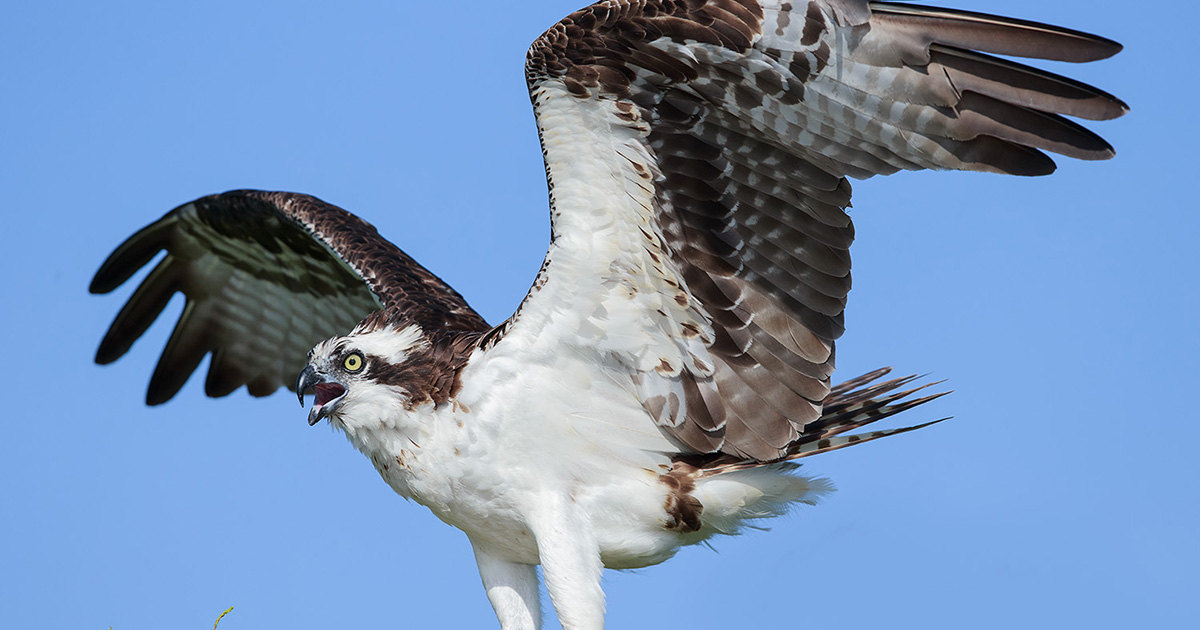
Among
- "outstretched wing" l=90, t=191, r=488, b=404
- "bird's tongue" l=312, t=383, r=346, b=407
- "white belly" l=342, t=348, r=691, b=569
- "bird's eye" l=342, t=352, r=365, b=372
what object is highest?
"outstretched wing" l=90, t=191, r=488, b=404

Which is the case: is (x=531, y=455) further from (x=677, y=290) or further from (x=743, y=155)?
(x=743, y=155)

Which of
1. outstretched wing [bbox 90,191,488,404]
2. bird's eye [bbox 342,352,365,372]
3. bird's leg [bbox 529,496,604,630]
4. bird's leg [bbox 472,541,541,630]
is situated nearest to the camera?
bird's leg [bbox 529,496,604,630]

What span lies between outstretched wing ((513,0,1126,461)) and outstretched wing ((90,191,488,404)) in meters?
2.10

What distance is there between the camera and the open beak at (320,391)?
599 centimetres

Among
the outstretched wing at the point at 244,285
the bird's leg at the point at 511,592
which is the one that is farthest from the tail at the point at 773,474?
the outstretched wing at the point at 244,285

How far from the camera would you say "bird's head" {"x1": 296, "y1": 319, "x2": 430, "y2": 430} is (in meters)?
5.89

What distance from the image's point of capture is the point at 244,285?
349 inches

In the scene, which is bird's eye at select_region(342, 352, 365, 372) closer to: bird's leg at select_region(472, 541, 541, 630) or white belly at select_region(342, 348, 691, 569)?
white belly at select_region(342, 348, 691, 569)

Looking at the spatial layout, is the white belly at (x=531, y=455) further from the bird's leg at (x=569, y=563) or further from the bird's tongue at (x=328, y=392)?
the bird's tongue at (x=328, y=392)

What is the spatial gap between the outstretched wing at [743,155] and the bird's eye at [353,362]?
841mm

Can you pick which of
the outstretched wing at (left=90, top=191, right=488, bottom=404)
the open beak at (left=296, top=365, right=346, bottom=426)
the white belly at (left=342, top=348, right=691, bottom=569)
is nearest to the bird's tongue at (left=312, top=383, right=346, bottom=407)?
the open beak at (left=296, top=365, right=346, bottom=426)

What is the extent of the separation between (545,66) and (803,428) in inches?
85.3

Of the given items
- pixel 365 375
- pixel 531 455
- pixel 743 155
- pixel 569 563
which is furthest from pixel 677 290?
pixel 365 375

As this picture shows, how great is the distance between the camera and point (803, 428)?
5.88 metres
